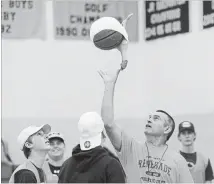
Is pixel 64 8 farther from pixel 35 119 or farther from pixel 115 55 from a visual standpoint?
pixel 35 119

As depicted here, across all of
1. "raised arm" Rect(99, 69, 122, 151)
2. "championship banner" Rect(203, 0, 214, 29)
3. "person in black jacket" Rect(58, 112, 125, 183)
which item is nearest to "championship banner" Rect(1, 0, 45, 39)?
Result: "championship banner" Rect(203, 0, 214, 29)

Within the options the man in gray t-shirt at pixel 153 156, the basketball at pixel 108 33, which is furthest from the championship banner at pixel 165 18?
the man in gray t-shirt at pixel 153 156

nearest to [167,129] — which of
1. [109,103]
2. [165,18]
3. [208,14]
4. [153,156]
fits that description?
[153,156]

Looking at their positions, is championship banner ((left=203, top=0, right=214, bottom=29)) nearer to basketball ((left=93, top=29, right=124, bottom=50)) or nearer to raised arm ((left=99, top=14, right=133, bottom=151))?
basketball ((left=93, top=29, right=124, bottom=50))

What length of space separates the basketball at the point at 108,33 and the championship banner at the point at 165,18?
2749 mm

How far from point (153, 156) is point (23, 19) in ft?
12.5

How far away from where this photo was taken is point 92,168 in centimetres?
309

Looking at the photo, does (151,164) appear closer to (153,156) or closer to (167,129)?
(153,156)

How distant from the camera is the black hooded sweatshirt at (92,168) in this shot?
3.04 meters

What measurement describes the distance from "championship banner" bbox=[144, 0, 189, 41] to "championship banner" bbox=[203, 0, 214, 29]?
0.35m

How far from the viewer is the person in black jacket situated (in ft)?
10.0

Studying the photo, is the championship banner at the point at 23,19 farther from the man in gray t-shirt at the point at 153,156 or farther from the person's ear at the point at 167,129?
the person's ear at the point at 167,129

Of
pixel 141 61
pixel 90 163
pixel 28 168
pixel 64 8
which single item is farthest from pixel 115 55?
pixel 90 163

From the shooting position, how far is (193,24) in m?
7.09
